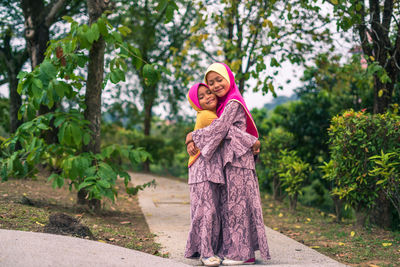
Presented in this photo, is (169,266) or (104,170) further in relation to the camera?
(104,170)

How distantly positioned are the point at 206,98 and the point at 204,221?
3.79 feet

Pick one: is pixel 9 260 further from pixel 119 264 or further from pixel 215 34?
pixel 215 34

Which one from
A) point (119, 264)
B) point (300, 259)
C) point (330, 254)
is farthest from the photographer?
point (330, 254)

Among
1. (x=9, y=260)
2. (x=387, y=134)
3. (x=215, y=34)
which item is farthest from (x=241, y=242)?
(x=215, y=34)

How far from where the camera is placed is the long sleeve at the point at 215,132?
150 inches

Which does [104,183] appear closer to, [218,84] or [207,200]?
[207,200]

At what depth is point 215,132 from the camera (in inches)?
150

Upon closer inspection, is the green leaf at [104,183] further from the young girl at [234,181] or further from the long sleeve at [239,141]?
the long sleeve at [239,141]

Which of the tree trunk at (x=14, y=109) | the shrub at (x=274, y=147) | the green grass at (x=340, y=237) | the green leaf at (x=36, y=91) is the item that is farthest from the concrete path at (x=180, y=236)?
the tree trunk at (x=14, y=109)

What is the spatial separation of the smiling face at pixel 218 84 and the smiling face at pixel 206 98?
0.16ft

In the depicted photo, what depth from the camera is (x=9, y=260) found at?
9.05 ft

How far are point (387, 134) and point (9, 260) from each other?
4.27m

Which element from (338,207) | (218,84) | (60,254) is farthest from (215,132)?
(338,207)

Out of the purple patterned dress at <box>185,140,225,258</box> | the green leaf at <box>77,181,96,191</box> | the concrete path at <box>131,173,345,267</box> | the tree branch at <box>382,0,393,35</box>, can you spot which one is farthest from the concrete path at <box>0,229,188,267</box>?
the tree branch at <box>382,0,393,35</box>
